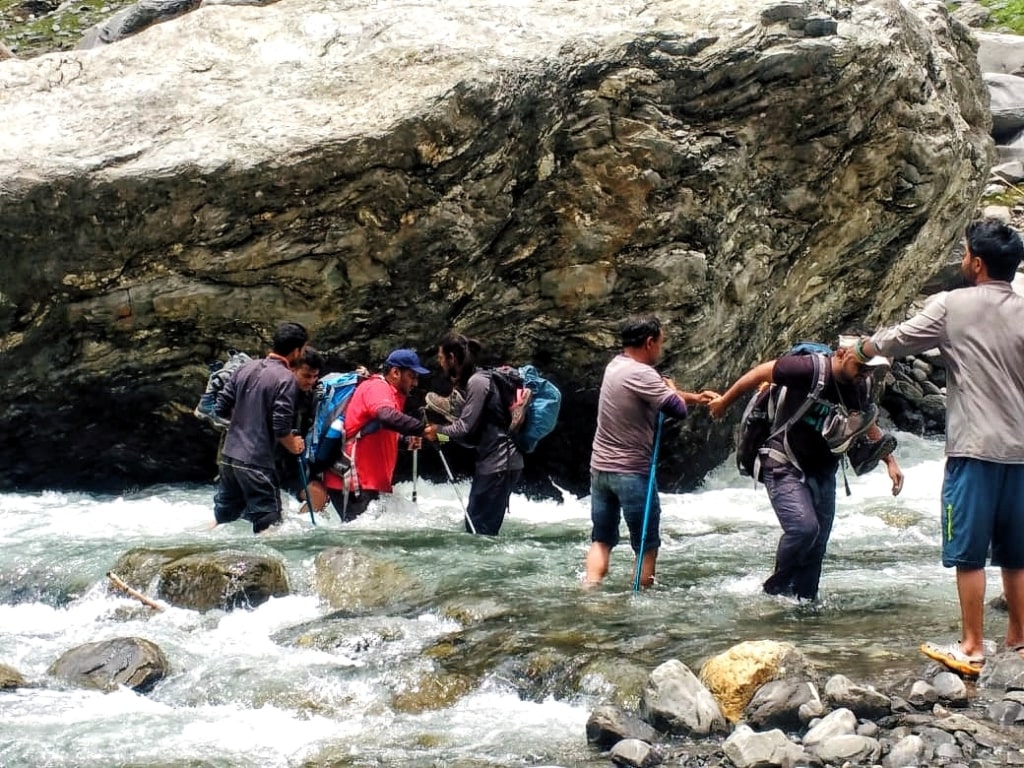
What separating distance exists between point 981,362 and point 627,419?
3265 mm

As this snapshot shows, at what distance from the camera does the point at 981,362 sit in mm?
7055

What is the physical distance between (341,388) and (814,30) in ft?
25.6

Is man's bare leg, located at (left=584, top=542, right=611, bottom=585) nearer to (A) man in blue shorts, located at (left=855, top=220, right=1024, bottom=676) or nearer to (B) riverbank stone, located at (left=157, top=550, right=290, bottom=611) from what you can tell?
(B) riverbank stone, located at (left=157, top=550, right=290, bottom=611)

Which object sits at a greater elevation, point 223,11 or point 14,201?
point 223,11

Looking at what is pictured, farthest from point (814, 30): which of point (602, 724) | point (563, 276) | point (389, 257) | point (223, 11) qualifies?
point (602, 724)

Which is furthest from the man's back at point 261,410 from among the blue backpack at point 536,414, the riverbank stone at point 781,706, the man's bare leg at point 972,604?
the man's bare leg at point 972,604

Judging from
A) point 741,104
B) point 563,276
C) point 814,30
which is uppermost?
point 814,30

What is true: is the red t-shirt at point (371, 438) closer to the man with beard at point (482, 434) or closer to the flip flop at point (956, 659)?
the man with beard at point (482, 434)

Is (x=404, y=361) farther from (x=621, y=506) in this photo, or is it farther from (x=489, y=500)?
(x=621, y=506)

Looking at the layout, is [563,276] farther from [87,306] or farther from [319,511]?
[87,306]

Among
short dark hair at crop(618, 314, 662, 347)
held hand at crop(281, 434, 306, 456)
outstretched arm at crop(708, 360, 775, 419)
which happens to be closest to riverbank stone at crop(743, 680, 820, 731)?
outstretched arm at crop(708, 360, 775, 419)

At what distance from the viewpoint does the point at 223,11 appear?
16.1 metres

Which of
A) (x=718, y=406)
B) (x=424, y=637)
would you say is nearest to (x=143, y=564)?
(x=424, y=637)

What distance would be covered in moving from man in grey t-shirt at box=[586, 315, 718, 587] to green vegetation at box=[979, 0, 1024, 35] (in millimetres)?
33459
